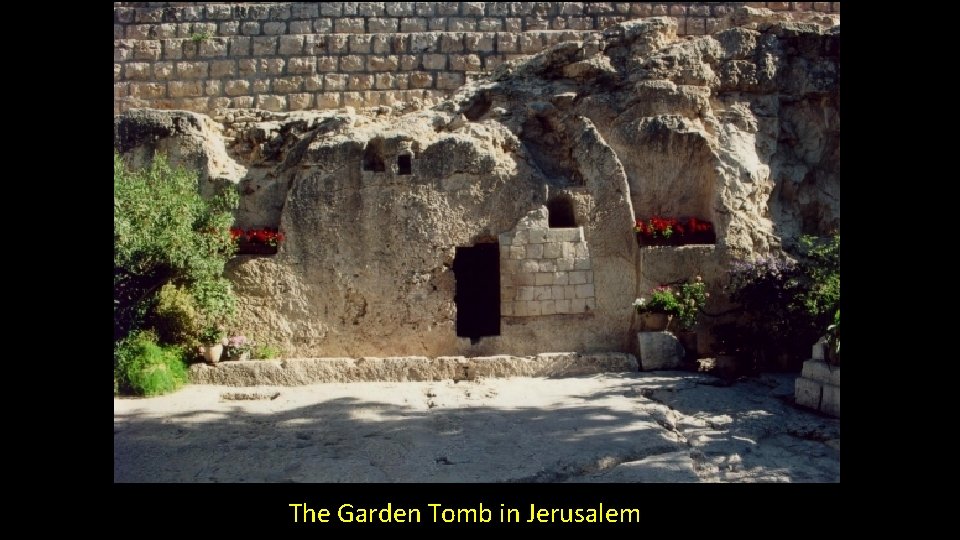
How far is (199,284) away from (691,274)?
19.0 feet

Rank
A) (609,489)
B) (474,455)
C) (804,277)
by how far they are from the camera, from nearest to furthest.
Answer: (609,489) → (474,455) → (804,277)

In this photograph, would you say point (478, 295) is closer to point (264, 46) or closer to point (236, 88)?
point (236, 88)

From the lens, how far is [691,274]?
27.3 feet

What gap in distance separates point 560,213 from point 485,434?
401 cm

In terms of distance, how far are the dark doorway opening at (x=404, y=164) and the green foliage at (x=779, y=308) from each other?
161 inches

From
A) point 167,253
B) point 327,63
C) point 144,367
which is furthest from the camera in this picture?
point 327,63

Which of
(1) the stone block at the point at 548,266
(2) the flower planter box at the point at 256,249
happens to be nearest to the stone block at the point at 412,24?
(2) the flower planter box at the point at 256,249

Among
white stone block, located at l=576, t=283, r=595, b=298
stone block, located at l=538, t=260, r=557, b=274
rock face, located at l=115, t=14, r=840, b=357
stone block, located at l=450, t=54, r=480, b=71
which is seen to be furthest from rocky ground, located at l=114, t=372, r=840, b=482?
stone block, located at l=450, t=54, r=480, b=71

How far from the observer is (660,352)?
7777 mm

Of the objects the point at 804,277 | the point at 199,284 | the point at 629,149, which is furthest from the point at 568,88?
the point at 199,284

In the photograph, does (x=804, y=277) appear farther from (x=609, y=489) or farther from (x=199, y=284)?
(x=199, y=284)

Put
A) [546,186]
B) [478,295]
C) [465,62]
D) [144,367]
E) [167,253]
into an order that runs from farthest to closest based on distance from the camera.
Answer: [465,62] < [478,295] < [546,186] < [167,253] < [144,367]

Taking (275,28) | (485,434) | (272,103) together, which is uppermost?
(275,28)

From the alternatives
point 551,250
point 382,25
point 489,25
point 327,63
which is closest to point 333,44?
point 327,63
